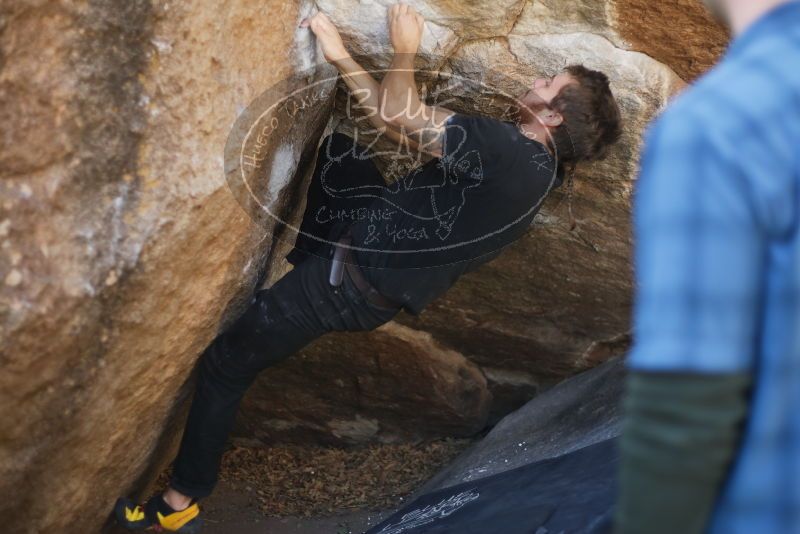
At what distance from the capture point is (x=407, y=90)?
2611mm

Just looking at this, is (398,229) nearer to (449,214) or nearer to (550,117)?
(449,214)

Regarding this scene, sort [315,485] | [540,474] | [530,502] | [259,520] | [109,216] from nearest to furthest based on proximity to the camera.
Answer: [109,216] < [530,502] < [540,474] < [259,520] < [315,485]

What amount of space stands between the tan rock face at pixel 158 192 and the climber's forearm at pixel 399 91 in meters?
0.12

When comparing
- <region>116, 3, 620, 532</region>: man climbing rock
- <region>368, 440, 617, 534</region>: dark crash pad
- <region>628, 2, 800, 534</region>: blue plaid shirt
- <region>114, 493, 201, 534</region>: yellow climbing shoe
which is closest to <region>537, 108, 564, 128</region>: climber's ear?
<region>116, 3, 620, 532</region>: man climbing rock

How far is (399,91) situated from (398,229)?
1.25 feet

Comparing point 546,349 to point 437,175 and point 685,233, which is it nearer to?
point 437,175

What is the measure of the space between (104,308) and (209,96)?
547mm

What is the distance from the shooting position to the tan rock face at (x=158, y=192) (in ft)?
6.62

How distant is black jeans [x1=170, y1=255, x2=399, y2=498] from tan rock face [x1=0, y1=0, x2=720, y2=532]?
0.21 feet

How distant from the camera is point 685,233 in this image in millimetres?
1009

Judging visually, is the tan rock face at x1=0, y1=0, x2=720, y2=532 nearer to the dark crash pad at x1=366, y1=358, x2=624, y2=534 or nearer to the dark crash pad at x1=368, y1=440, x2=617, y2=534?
the dark crash pad at x1=366, y1=358, x2=624, y2=534

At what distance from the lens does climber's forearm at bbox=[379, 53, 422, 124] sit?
8.47ft

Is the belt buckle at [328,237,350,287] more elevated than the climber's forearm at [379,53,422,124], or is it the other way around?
the climber's forearm at [379,53,422,124]

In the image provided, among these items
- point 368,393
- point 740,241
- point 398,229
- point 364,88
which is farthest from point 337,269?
point 740,241
